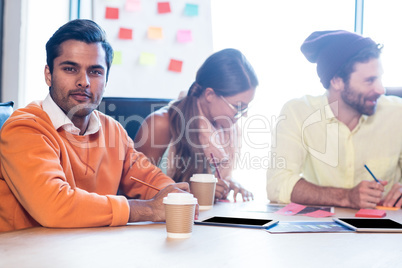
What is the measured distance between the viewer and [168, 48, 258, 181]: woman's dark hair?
6.99 feet

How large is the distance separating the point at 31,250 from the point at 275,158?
4.10ft

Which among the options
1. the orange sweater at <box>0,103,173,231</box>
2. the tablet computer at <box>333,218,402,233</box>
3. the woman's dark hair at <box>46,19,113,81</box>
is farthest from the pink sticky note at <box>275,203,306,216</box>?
the woman's dark hair at <box>46,19,113,81</box>

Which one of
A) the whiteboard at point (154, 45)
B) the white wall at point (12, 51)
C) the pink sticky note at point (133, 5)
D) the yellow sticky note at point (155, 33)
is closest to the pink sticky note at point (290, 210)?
the whiteboard at point (154, 45)

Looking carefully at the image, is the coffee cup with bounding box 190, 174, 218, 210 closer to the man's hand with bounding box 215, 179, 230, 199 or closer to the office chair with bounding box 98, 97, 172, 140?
the man's hand with bounding box 215, 179, 230, 199

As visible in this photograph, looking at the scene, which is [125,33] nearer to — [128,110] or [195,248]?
[128,110]

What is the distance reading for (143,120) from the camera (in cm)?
208

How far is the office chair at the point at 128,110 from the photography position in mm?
2039

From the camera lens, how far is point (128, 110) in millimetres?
2061

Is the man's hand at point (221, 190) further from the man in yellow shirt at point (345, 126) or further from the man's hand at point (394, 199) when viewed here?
the man's hand at point (394, 199)

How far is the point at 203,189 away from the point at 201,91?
88 cm

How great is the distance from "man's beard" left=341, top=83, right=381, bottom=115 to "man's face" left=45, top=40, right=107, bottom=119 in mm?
1190

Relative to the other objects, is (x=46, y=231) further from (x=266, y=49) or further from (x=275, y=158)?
(x=266, y=49)

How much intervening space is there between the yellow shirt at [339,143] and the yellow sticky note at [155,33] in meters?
1.59

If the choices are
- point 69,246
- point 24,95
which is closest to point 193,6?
point 24,95
